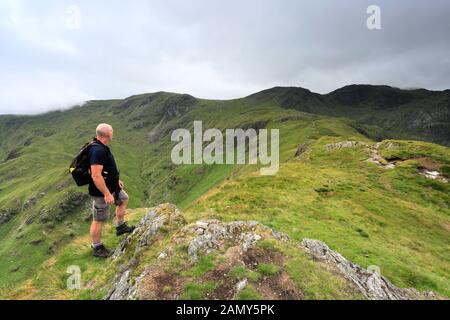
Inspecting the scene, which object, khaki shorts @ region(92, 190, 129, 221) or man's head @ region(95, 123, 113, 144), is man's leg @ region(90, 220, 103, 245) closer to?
khaki shorts @ region(92, 190, 129, 221)

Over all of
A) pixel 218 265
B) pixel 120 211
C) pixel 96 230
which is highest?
pixel 120 211

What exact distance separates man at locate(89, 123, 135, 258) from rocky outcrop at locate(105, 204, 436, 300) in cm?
225

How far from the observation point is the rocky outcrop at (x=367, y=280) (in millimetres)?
14981

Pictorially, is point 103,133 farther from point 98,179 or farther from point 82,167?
point 98,179

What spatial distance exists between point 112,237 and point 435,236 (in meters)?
28.6

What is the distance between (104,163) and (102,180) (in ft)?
2.99

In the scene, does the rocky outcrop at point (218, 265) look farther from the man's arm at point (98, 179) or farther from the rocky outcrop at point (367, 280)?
the man's arm at point (98, 179)

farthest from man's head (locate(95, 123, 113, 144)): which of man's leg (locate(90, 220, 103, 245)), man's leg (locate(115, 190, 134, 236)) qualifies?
man's leg (locate(90, 220, 103, 245))

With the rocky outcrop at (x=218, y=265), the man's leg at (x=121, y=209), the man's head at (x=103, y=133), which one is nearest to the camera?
the rocky outcrop at (x=218, y=265)

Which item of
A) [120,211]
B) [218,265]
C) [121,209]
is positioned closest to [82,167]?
[121,209]

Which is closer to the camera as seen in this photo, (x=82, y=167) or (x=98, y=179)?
(x=98, y=179)

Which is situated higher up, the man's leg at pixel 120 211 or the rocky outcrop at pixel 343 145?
the rocky outcrop at pixel 343 145

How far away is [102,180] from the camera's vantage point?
14469mm

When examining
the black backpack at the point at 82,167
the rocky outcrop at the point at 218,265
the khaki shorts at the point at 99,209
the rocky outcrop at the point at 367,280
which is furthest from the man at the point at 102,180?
the rocky outcrop at the point at 367,280
